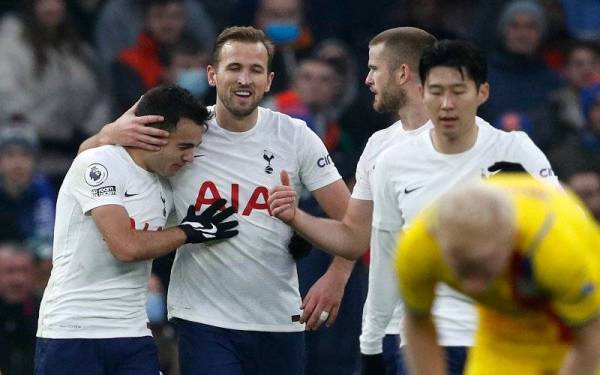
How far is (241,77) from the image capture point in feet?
23.9

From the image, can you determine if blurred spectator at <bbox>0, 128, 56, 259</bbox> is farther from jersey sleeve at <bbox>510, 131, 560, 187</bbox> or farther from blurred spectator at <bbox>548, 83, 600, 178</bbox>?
jersey sleeve at <bbox>510, 131, 560, 187</bbox>

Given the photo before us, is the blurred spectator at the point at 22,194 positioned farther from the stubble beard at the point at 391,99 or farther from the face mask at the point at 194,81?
the stubble beard at the point at 391,99

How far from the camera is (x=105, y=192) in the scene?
6.91 meters

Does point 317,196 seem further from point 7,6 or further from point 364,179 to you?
point 7,6

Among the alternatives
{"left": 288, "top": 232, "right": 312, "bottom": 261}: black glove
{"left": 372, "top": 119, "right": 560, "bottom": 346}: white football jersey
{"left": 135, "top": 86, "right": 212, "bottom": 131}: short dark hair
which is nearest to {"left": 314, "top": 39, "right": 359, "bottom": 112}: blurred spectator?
{"left": 288, "top": 232, "right": 312, "bottom": 261}: black glove

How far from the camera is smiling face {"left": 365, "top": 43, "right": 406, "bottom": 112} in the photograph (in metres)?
7.38

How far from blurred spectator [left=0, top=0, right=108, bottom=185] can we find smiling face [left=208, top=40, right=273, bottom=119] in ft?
12.9

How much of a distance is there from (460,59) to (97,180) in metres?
1.69

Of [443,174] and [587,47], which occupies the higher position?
[587,47]

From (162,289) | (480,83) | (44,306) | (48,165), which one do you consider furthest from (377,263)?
(48,165)

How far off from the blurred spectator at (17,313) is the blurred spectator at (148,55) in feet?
5.94

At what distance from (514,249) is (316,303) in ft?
8.66

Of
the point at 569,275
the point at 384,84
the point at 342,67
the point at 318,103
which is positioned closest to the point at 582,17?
the point at 342,67

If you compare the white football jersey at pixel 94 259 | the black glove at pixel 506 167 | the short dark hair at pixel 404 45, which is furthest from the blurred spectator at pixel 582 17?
the white football jersey at pixel 94 259
